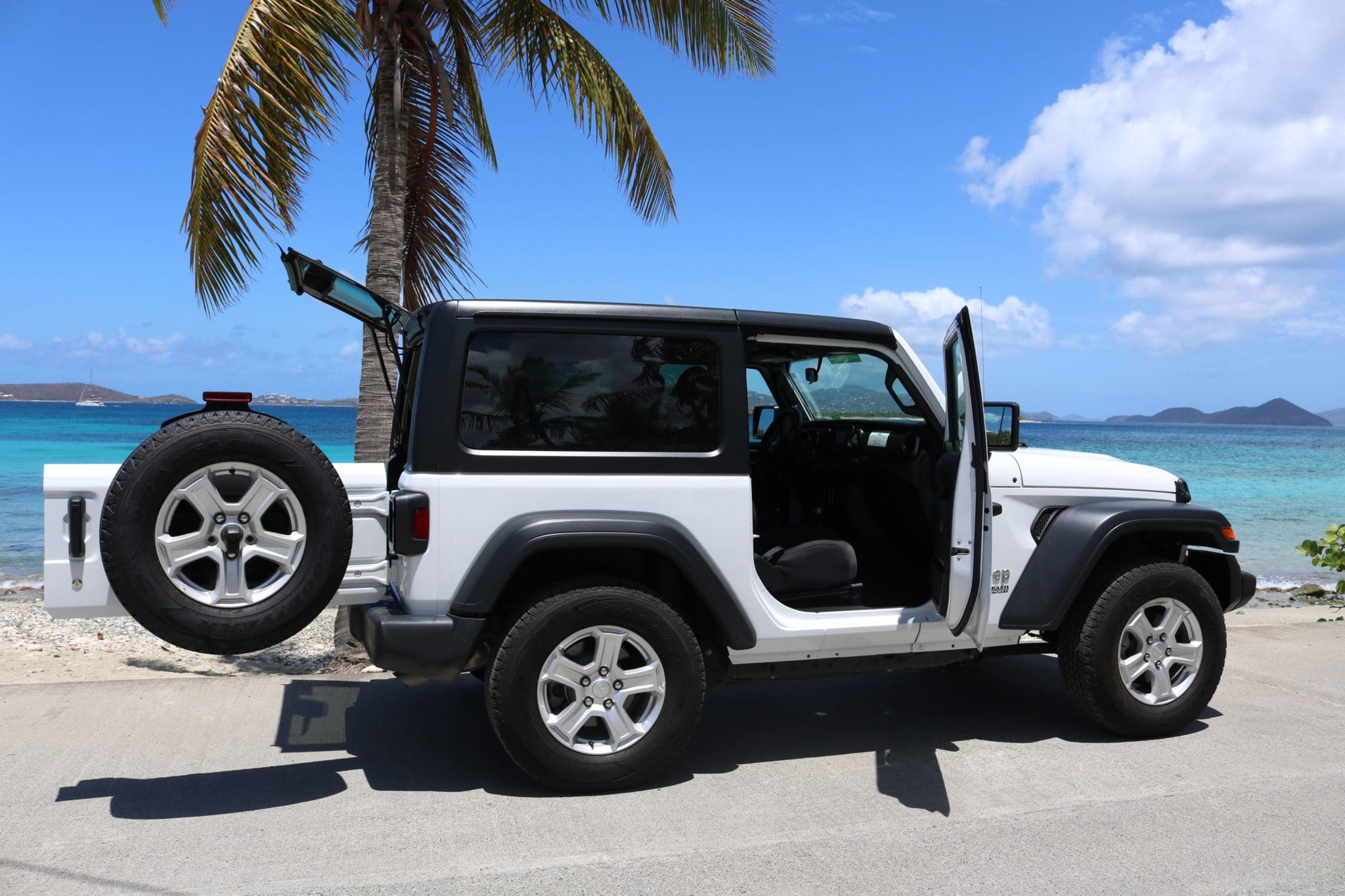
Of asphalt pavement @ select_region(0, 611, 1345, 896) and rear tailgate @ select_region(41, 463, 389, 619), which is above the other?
rear tailgate @ select_region(41, 463, 389, 619)

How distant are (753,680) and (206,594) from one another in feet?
7.26

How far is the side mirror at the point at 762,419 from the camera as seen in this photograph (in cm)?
550

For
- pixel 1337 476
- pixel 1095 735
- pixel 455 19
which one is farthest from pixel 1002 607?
pixel 1337 476

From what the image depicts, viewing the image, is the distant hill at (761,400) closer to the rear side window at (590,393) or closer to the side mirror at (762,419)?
the side mirror at (762,419)

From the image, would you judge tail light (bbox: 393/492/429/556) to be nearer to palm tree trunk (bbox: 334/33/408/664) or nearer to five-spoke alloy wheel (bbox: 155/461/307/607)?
five-spoke alloy wheel (bbox: 155/461/307/607)

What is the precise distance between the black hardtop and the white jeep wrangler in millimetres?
12

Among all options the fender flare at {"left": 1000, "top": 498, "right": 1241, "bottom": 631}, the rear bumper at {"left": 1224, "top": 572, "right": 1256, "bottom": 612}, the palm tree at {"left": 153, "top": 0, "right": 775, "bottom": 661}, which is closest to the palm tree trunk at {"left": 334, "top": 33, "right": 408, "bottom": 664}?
the palm tree at {"left": 153, "top": 0, "right": 775, "bottom": 661}

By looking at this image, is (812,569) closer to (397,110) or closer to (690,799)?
(690,799)

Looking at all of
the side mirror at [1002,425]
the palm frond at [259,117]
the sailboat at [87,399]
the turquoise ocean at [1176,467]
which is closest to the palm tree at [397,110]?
the palm frond at [259,117]

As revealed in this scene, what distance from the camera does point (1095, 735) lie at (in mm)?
4734

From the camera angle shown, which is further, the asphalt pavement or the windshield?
the windshield

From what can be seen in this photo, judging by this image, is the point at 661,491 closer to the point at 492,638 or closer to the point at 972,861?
the point at 492,638

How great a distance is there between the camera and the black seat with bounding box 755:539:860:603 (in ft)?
14.7

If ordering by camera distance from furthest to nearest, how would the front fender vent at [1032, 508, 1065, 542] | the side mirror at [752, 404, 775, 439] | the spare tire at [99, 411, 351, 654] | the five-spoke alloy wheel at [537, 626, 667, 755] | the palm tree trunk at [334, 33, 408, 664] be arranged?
the palm tree trunk at [334, 33, 408, 664]
the side mirror at [752, 404, 775, 439]
the front fender vent at [1032, 508, 1065, 542]
the five-spoke alloy wheel at [537, 626, 667, 755]
the spare tire at [99, 411, 351, 654]
